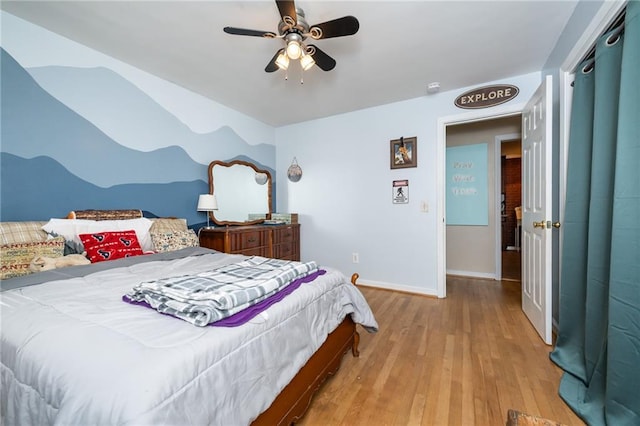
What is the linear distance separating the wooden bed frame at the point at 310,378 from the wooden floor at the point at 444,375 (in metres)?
0.14

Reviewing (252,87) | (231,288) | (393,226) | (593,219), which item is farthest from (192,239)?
(593,219)

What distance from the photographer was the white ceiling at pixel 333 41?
175cm

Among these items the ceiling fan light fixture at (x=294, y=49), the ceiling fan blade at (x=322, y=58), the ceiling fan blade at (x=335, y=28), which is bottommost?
the ceiling fan light fixture at (x=294, y=49)

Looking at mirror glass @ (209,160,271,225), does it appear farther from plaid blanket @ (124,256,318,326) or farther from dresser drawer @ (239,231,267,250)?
plaid blanket @ (124,256,318,326)

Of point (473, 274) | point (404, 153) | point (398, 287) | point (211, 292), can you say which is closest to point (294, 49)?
point (211, 292)

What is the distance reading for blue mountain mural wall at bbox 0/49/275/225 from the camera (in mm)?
1815

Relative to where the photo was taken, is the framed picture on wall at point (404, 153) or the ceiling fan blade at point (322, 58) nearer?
the ceiling fan blade at point (322, 58)

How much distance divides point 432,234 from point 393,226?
479 mm

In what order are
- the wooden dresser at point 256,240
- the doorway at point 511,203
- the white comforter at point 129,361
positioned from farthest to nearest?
the doorway at point 511,203 < the wooden dresser at point 256,240 < the white comforter at point 129,361

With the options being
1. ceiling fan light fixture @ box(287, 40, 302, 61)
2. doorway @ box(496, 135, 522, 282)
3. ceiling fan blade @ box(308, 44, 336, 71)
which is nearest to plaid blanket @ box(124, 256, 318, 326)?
ceiling fan light fixture @ box(287, 40, 302, 61)

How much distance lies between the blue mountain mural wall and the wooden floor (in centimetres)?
236

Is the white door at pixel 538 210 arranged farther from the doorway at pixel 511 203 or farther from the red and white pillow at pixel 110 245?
the doorway at pixel 511 203

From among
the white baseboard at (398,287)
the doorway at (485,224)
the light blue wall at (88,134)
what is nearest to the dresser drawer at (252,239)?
the light blue wall at (88,134)

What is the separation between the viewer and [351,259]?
3.66m
